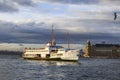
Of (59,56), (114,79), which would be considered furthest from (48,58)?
(114,79)

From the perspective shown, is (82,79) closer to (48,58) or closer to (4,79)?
(4,79)

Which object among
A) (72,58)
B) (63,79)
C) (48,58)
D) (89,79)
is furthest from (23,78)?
(48,58)

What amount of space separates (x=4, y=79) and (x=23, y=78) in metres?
5.95

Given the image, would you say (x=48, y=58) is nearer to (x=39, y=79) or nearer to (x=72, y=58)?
(x=72, y=58)

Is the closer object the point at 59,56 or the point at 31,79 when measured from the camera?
the point at 31,79

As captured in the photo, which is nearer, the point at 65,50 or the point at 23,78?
the point at 23,78

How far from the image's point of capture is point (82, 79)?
84938 millimetres

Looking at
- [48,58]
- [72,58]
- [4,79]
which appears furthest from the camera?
[48,58]

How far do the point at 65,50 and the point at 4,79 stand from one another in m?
109

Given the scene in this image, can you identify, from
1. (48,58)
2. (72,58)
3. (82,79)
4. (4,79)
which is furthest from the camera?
(48,58)

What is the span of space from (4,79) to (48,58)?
11981cm

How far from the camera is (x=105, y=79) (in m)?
85.3

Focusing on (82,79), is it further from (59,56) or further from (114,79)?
(59,56)

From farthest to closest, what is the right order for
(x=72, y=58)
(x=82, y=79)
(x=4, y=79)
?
(x=72, y=58) → (x=82, y=79) → (x=4, y=79)
